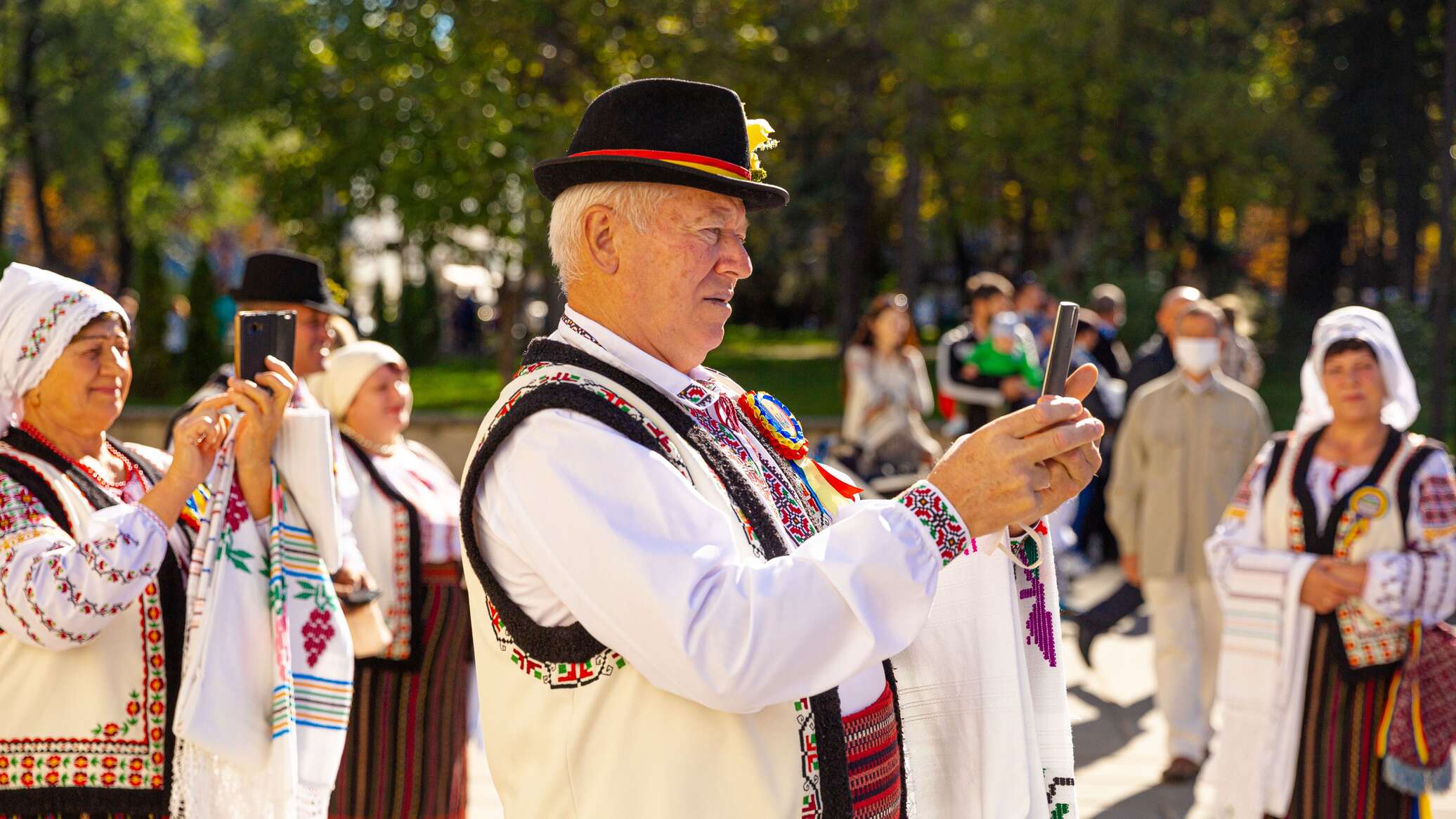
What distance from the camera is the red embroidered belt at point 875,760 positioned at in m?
2.36

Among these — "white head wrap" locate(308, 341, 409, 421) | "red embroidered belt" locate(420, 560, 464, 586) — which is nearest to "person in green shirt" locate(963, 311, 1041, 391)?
"white head wrap" locate(308, 341, 409, 421)

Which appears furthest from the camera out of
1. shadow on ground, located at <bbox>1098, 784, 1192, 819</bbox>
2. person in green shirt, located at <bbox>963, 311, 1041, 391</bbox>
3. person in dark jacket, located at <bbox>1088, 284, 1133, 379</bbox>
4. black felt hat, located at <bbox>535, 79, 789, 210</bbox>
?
person in dark jacket, located at <bbox>1088, 284, 1133, 379</bbox>

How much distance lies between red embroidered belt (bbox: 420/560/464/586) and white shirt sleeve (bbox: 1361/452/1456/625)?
2.84 meters

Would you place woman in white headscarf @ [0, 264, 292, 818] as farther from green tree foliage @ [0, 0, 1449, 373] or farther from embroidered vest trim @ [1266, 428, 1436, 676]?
green tree foliage @ [0, 0, 1449, 373]

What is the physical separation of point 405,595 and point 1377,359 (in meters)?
3.23

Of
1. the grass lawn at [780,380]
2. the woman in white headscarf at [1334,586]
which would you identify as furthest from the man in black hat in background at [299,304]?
the grass lawn at [780,380]

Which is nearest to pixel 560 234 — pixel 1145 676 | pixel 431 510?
pixel 431 510

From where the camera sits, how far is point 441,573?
488cm

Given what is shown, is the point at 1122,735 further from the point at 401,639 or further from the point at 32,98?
the point at 32,98

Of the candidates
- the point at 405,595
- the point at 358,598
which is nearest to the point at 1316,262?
the point at 405,595

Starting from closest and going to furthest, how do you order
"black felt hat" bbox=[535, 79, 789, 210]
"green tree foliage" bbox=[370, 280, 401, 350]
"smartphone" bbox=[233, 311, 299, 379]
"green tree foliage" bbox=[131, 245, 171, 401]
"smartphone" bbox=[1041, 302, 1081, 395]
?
1. "smartphone" bbox=[1041, 302, 1081, 395]
2. "black felt hat" bbox=[535, 79, 789, 210]
3. "smartphone" bbox=[233, 311, 299, 379]
4. "green tree foliage" bbox=[131, 245, 171, 401]
5. "green tree foliage" bbox=[370, 280, 401, 350]

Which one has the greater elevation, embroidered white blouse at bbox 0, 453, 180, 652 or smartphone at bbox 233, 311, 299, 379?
smartphone at bbox 233, 311, 299, 379

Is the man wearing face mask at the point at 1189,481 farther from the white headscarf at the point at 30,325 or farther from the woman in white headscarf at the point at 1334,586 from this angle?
the white headscarf at the point at 30,325

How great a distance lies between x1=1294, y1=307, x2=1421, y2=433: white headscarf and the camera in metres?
5.02
